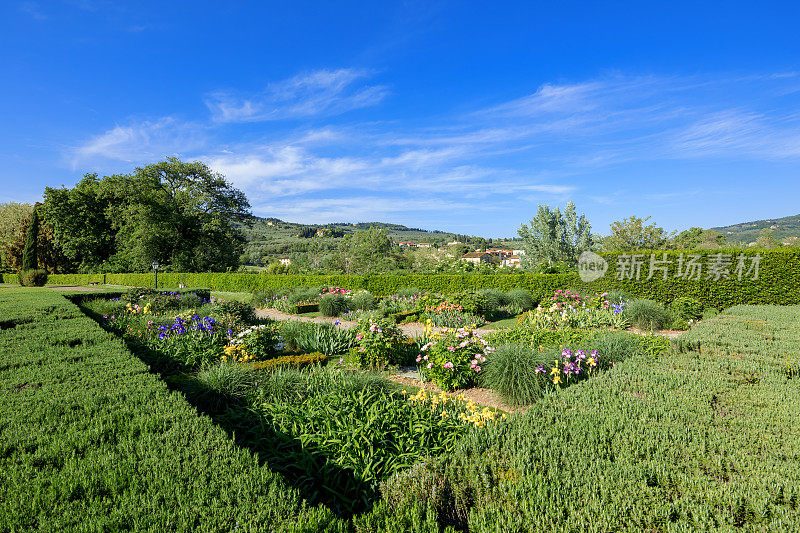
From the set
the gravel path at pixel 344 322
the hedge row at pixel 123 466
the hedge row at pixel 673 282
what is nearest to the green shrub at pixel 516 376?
the gravel path at pixel 344 322

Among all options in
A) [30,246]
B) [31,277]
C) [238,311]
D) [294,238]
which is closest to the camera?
[238,311]

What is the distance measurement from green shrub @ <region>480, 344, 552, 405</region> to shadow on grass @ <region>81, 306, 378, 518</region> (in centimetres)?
249

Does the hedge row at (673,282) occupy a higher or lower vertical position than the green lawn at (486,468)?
higher

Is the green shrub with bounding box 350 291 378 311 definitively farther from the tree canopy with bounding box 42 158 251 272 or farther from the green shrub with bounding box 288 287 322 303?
the tree canopy with bounding box 42 158 251 272

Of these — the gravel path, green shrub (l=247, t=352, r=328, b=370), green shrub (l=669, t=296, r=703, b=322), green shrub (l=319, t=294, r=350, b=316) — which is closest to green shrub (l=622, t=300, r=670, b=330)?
green shrub (l=669, t=296, r=703, b=322)

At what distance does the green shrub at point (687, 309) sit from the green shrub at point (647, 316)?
0.59m

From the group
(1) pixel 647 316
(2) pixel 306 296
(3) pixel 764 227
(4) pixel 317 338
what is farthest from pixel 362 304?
(3) pixel 764 227

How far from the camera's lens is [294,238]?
336 ft

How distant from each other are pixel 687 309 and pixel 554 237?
1972 cm

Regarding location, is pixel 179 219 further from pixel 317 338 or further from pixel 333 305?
pixel 317 338

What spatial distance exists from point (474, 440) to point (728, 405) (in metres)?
2.16

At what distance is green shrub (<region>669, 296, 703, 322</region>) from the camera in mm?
10336

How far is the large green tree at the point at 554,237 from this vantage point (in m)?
29.3

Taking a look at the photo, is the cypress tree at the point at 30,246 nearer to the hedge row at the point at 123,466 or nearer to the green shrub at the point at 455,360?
the hedge row at the point at 123,466
